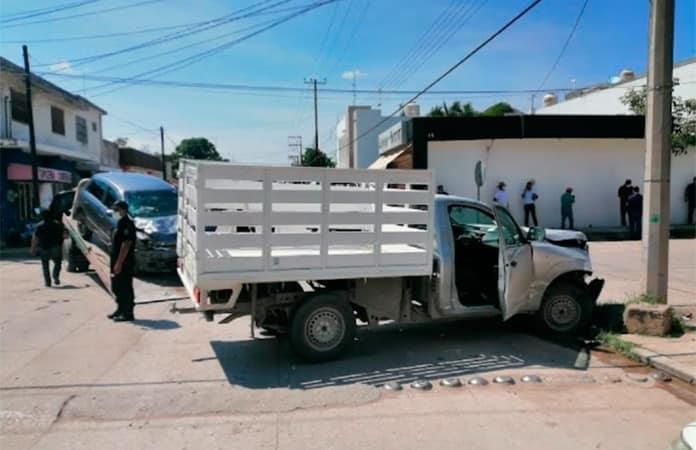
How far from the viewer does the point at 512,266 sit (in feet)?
20.9

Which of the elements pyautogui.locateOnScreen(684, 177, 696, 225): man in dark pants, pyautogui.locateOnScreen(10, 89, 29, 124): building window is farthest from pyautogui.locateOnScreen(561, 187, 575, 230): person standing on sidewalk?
pyautogui.locateOnScreen(10, 89, 29, 124): building window

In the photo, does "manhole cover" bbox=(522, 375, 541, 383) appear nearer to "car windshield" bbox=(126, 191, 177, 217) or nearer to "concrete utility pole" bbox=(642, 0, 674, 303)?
"concrete utility pole" bbox=(642, 0, 674, 303)

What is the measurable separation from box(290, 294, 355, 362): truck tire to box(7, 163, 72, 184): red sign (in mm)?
20666

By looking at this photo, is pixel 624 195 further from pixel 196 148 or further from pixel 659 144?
pixel 196 148

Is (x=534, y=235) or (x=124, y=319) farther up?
(x=534, y=235)

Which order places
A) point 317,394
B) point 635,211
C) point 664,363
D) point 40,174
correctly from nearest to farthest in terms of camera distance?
point 317,394
point 664,363
point 635,211
point 40,174

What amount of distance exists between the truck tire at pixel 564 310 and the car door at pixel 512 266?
1.49 ft

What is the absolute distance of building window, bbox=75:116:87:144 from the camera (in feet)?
95.1

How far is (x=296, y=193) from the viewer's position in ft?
18.0

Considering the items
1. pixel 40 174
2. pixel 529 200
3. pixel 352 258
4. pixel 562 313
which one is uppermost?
pixel 40 174

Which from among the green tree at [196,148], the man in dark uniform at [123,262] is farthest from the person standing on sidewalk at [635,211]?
the green tree at [196,148]

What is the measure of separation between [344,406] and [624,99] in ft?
88.0

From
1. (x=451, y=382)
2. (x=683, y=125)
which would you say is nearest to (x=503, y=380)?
(x=451, y=382)

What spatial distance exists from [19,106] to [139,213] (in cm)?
1420
